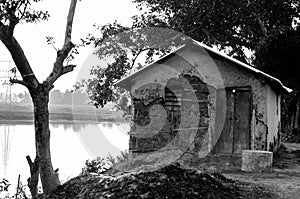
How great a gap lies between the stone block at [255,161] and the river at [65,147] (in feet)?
21.4

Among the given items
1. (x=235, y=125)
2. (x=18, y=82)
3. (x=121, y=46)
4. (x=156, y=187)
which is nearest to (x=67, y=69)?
(x=18, y=82)

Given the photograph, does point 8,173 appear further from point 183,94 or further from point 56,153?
point 183,94

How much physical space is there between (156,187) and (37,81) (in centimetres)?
334

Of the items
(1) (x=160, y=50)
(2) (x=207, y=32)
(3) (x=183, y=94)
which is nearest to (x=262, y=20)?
(2) (x=207, y=32)

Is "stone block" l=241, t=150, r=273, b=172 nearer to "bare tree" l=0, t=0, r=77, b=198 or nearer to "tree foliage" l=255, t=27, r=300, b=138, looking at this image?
"bare tree" l=0, t=0, r=77, b=198

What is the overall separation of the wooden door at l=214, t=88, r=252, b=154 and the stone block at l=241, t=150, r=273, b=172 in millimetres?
1651

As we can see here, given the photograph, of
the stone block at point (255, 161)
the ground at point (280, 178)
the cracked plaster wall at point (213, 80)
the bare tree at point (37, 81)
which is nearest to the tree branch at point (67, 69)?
the bare tree at point (37, 81)

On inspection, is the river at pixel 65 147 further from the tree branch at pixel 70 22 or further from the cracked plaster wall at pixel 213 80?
the tree branch at pixel 70 22

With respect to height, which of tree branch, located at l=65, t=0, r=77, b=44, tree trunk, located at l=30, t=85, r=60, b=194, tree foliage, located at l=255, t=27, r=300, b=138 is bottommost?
tree trunk, located at l=30, t=85, r=60, b=194

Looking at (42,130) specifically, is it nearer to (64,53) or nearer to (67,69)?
(67,69)

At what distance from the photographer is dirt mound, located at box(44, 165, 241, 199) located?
22.0 feet

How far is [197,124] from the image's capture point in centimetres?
1265

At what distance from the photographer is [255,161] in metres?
10.5

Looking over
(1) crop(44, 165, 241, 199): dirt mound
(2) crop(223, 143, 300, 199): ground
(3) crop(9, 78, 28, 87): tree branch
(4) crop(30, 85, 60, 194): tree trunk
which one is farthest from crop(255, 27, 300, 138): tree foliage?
(3) crop(9, 78, 28, 87): tree branch
